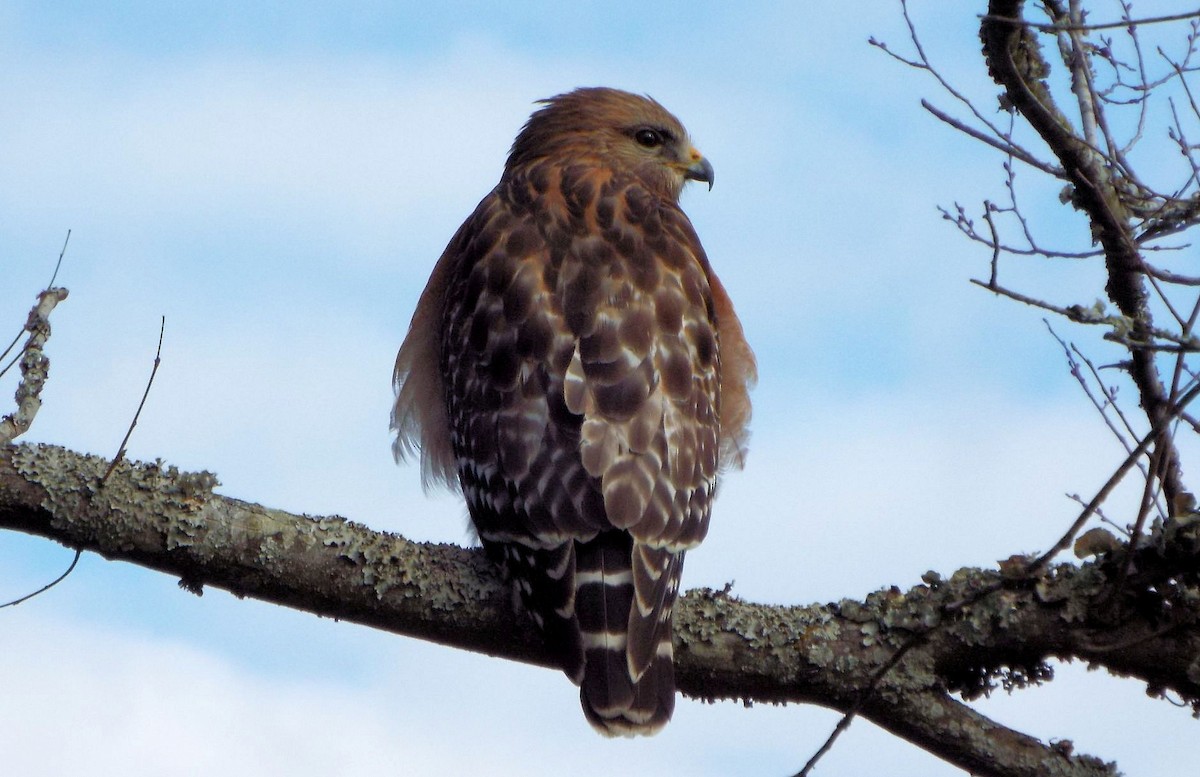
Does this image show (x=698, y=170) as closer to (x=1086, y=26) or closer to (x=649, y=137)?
(x=649, y=137)

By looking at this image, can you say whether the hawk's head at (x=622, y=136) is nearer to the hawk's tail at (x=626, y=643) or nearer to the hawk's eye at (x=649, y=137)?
the hawk's eye at (x=649, y=137)

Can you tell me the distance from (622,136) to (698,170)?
0.37 m

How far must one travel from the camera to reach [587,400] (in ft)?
14.3

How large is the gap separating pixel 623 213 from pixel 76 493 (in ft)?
7.59

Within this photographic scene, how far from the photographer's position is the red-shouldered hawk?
12.6 ft

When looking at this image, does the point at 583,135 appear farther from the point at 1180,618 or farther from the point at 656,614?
the point at 1180,618

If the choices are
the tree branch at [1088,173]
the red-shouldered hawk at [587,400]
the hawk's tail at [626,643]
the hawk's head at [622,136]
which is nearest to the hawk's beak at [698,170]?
the hawk's head at [622,136]

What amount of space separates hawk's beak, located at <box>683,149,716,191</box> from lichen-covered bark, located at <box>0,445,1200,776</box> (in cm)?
300

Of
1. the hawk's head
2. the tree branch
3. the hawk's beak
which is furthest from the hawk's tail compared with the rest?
the hawk's beak

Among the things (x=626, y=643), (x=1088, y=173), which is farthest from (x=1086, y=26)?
(x=626, y=643)

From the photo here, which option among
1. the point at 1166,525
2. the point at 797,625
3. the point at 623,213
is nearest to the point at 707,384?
the point at 623,213

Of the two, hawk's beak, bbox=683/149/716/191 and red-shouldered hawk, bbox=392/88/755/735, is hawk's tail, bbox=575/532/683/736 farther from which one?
hawk's beak, bbox=683/149/716/191

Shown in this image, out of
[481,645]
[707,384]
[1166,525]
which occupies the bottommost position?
[481,645]

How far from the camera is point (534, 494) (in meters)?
4.12
